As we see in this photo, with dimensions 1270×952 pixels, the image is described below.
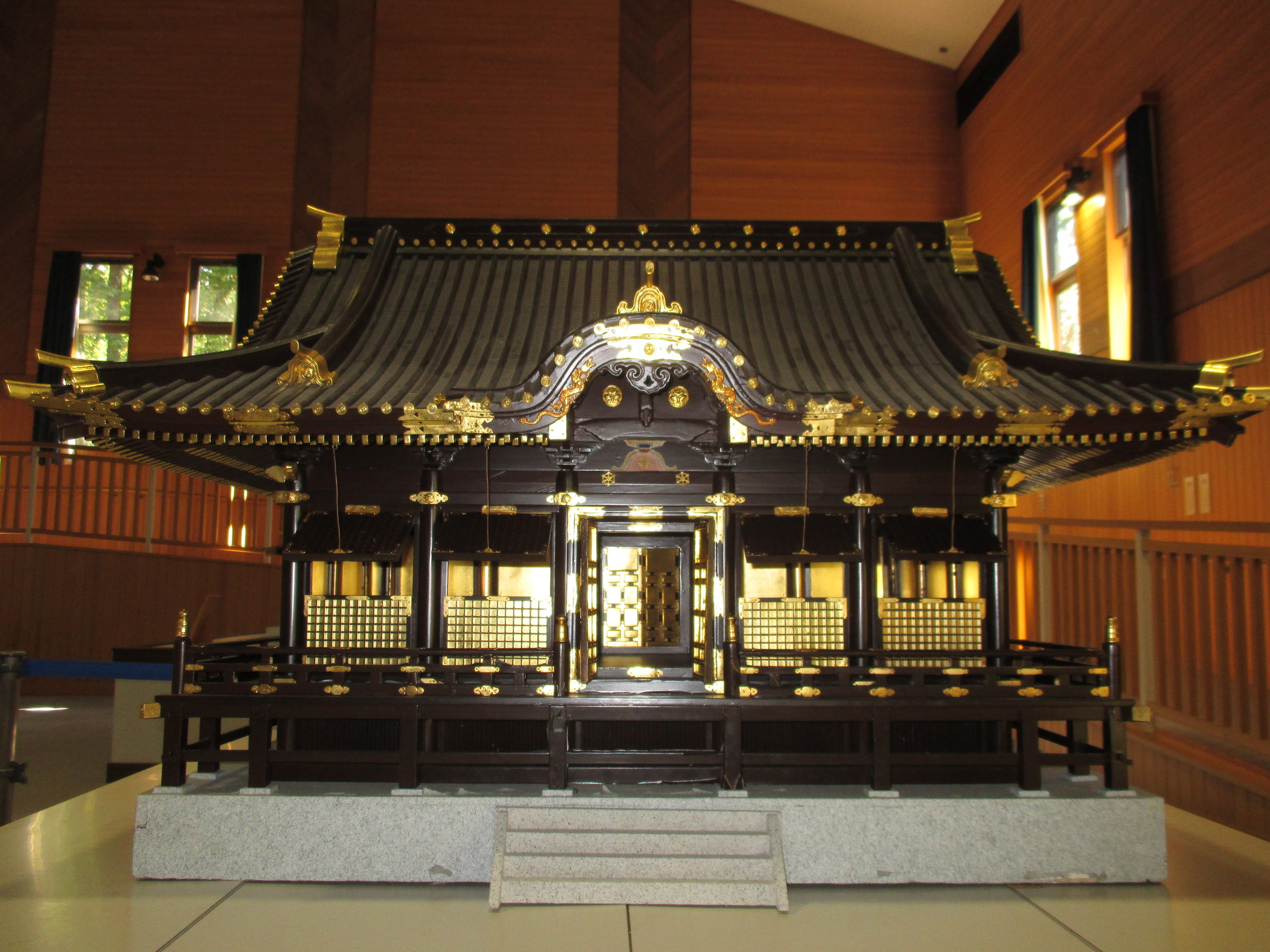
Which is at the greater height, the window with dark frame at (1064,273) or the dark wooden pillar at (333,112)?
the dark wooden pillar at (333,112)

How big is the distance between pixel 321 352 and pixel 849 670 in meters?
5.16

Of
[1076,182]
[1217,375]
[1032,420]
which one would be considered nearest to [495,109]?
[1076,182]

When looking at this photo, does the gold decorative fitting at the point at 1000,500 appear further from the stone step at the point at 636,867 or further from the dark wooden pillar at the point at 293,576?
the dark wooden pillar at the point at 293,576

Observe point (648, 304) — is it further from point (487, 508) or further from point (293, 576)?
point (293, 576)

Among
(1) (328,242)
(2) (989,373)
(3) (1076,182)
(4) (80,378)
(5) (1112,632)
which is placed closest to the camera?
(4) (80,378)

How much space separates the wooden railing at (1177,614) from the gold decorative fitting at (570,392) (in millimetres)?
6229

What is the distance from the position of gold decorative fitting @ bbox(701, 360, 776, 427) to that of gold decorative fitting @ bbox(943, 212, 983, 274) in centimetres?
387

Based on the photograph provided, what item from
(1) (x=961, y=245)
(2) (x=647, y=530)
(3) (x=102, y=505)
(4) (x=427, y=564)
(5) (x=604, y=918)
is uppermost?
(1) (x=961, y=245)

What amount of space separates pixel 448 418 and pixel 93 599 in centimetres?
1122

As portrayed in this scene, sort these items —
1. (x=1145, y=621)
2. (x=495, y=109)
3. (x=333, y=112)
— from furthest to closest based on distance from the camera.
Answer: (x=333, y=112)
(x=495, y=109)
(x=1145, y=621)

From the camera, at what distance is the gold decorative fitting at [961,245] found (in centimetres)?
837

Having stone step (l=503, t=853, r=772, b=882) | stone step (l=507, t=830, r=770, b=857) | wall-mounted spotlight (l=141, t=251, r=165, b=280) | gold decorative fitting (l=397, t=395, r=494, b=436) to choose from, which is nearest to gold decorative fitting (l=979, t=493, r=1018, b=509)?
stone step (l=507, t=830, r=770, b=857)

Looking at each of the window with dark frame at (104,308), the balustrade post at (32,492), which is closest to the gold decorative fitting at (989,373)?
the balustrade post at (32,492)

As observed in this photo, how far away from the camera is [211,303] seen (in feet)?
52.6
